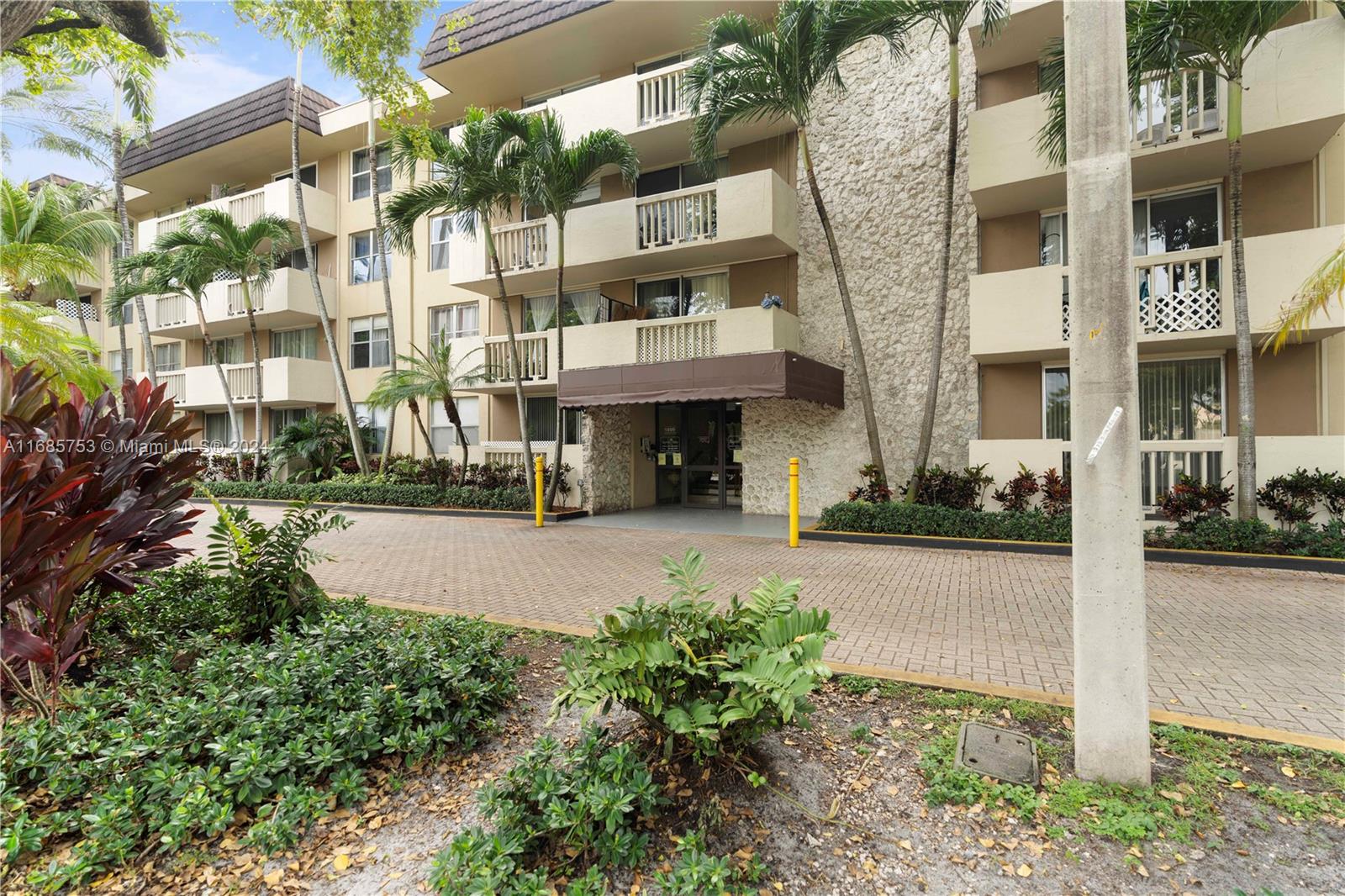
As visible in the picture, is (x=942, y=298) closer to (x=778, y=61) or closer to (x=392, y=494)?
(x=778, y=61)

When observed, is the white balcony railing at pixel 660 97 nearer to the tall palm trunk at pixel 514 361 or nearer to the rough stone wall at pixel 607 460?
the tall palm trunk at pixel 514 361

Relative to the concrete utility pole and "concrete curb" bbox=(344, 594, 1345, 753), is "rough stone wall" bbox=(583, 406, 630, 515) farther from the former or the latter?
the concrete utility pole

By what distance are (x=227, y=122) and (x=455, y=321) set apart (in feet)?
35.0

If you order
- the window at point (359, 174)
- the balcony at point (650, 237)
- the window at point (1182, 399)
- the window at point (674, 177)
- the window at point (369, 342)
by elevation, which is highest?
the window at point (359, 174)

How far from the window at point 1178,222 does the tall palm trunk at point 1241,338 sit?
162 centimetres

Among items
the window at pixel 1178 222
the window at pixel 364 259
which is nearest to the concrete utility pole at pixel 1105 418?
the window at pixel 1178 222

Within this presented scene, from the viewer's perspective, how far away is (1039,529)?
879 cm

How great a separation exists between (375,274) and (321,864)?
19601 mm

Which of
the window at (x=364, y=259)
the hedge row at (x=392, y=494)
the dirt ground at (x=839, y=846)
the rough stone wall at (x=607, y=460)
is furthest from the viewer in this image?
the window at (x=364, y=259)

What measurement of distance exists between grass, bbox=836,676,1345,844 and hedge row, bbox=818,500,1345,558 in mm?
6308

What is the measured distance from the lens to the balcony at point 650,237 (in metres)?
11.7

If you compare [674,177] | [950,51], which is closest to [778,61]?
[950,51]

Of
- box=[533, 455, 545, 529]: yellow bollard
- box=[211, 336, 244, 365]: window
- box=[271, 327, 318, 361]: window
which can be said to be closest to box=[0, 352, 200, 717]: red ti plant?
box=[533, 455, 545, 529]: yellow bollard

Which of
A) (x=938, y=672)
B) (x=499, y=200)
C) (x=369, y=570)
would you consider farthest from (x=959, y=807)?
(x=499, y=200)
